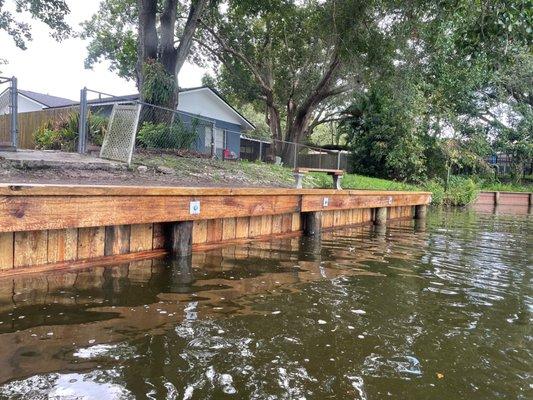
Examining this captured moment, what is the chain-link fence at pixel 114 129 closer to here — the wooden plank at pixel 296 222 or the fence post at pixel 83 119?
the fence post at pixel 83 119

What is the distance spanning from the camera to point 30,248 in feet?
14.2

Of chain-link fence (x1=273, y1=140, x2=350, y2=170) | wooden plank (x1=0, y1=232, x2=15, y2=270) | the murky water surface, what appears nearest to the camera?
the murky water surface

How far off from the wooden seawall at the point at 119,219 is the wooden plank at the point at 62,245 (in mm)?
10

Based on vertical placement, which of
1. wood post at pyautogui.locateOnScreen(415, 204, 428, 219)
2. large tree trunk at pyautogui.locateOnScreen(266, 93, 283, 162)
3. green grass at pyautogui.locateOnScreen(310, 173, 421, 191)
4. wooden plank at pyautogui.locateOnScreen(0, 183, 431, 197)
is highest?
large tree trunk at pyautogui.locateOnScreen(266, 93, 283, 162)

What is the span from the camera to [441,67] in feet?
64.3

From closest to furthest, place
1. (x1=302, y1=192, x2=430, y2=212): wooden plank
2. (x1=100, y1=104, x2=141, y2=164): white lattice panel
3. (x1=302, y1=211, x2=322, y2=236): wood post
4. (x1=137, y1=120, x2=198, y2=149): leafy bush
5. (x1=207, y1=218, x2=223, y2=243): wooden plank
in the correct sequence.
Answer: (x1=207, y1=218, x2=223, y2=243): wooden plank
(x1=302, y1=192, x2=430, y2=212): wooden plank
(x1=302, y1=211, x2=322, y2=236): wood post
(x1=100, y1=104, x2=141, y2=164): white lattice panel
(x1=137, y1=120, x2=198, y2=149): leafy bush

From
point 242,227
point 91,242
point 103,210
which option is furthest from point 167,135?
point 103,210

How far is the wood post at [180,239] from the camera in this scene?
5.64 meters

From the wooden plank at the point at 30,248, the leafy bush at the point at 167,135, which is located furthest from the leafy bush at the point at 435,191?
the wooden plank at the point at 30,248

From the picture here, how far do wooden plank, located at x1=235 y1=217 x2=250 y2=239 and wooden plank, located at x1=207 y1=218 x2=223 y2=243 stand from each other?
36 centimetres

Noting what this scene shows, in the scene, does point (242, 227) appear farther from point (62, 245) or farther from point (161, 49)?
point (161, 49)

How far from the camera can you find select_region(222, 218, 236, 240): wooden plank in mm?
6692

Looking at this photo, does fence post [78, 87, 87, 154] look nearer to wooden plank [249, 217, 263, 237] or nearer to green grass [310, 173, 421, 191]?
wooden plank [249, 217, 263, 237]

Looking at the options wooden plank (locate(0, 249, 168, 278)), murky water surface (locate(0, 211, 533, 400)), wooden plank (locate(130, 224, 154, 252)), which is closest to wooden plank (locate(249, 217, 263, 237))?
murky water surface (locate(0, 211, 533, 400))
